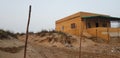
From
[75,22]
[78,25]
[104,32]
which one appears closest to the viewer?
[104,32]

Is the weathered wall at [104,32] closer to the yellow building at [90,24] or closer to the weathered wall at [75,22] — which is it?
the yellow building at [90,24]

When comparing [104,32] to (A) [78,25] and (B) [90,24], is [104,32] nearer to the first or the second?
(B) [90,24]

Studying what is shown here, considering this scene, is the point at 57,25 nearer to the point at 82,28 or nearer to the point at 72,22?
the point at 72,22

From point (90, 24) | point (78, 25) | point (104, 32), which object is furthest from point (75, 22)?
point (104, 32)

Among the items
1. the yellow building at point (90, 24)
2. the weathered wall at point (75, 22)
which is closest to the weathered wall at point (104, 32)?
the yellow building at point (90, 24)

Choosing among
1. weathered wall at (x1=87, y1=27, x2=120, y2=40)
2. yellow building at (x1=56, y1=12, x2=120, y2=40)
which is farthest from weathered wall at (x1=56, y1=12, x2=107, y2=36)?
weathered wall at (x1=87, y1=27, x2=120, y2=40)

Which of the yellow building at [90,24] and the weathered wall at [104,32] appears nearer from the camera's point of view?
the weathered wall at [104,32]

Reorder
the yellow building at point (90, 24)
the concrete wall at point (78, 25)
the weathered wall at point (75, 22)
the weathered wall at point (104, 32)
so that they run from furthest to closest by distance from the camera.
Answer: the weathered wall at point (75, 22) < the concrete wall at point (78, 25) < the yellow building at point (90, 24) < the weathered wall at point (104, 32)

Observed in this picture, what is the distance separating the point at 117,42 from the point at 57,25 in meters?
15.7

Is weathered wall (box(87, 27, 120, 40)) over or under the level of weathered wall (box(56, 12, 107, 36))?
under

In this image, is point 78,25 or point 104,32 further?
point 78,25

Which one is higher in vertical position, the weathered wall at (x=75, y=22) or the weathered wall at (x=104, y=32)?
the weathered wall at (x=75, y=22)

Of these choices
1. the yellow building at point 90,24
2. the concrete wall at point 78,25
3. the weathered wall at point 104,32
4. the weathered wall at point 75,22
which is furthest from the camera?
the weathered wall at point 75,22

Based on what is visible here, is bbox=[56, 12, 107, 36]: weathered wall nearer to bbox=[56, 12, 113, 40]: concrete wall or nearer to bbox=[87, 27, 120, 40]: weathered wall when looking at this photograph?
bbox=[56, 12, 113, 40]: concrete wall
